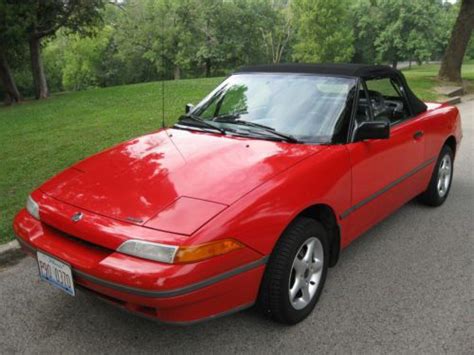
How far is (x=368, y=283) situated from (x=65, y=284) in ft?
6.82

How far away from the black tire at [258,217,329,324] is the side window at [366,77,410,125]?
1491 millimetres

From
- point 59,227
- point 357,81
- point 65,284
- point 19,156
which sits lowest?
point 19,156

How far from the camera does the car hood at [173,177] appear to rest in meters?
2.44

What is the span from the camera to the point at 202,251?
2213 millimetres

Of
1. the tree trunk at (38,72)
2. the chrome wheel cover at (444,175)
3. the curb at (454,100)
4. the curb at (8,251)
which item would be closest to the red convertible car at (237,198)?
the chrome wheel cover at (444,175)

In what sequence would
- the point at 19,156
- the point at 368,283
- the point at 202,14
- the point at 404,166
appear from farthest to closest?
the point at 202,14
the point at 19,156
the point at 404,166
the point at 368,283

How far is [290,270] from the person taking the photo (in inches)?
104

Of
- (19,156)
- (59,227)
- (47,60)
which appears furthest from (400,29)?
(59,227)

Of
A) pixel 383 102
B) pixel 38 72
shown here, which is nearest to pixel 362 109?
pixel 383 102

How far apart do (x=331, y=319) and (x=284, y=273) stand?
1.90ft

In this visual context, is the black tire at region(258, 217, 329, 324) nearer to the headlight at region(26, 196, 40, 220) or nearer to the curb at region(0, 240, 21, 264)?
the headlight at region(26, 196, 40, 220)

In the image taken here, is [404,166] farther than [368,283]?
Yes

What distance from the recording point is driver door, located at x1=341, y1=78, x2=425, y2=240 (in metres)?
3.29

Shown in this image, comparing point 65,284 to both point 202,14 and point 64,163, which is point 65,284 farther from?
point 202,14
